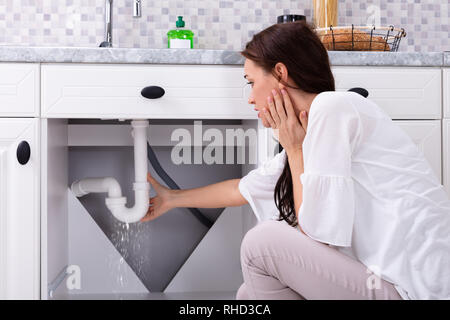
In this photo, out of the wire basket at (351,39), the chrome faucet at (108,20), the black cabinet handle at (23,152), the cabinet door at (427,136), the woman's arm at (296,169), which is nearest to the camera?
the woman's arm at (296,169)

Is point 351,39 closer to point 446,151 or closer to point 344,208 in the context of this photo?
point 446,151

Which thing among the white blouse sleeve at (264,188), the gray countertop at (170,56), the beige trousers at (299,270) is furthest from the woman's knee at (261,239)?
the gray countertop at (170,56)

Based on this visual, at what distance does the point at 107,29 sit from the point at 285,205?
2.77 feet

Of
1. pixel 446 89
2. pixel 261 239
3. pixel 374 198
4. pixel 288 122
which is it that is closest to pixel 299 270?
pixel 261 239

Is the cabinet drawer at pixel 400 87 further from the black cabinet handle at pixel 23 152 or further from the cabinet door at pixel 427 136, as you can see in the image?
the black cabinet handle at pixel 23 152

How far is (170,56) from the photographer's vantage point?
113 cm

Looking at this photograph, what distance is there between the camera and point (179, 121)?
1518 millimetres

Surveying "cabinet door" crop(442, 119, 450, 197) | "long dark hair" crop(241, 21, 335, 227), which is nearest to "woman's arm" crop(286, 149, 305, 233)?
"long dark hair" crop(241, 21, 335, 227)

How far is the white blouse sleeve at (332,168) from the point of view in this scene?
807 mm

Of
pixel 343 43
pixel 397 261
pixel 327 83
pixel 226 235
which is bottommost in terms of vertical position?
pixel 226 235

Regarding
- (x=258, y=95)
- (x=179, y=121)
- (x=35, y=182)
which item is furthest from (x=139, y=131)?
(x=258, y=95)

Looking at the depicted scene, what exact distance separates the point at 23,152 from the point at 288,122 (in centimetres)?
63

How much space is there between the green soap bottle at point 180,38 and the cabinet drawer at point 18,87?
536 mm
